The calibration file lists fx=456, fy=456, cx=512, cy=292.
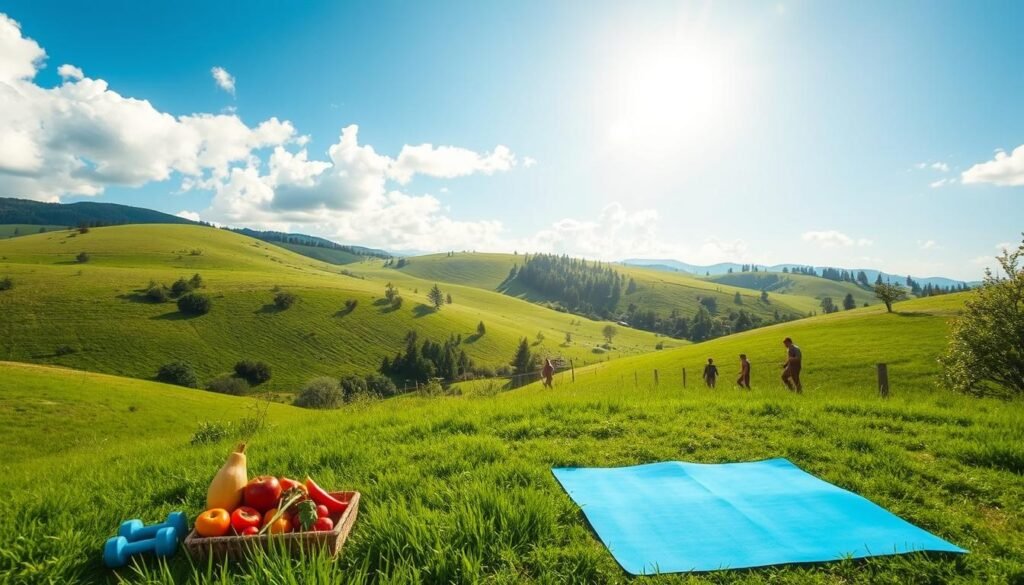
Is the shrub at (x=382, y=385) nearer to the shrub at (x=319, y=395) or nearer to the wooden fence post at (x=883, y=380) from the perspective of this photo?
the shrub at (x=319, y=395)

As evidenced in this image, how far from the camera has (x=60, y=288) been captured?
314 ft

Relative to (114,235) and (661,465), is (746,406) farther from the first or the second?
(114,235)

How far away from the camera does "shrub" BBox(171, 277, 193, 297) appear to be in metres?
105

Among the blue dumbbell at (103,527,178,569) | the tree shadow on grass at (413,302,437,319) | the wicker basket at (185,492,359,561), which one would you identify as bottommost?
the tree shadow on grass at (413,302,437,319)

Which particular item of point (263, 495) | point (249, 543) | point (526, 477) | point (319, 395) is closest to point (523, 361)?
point (319, 395)

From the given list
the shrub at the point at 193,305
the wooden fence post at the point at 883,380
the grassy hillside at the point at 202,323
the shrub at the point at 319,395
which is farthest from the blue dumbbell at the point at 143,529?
the shrub at the point at 193,305

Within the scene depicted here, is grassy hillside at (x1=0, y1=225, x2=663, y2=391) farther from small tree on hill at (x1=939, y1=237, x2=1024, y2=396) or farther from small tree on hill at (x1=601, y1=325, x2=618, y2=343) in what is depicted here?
small tree on hill at (x1=939, y1=237, x2=1024, y2=396)

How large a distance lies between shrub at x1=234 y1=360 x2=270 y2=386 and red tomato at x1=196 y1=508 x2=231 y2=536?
305ft

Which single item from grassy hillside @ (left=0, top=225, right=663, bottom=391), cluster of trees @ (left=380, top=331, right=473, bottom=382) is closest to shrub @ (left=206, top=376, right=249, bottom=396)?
grassy hillside @ (left=0, top=225, right=663, bottom=391)

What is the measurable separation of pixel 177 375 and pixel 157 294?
111ft

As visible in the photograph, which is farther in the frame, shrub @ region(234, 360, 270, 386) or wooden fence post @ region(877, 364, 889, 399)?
shrub @ region(234, 360, 270, 386)

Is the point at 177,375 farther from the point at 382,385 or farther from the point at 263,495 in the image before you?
the point at 263,495

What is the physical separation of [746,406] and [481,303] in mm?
187979

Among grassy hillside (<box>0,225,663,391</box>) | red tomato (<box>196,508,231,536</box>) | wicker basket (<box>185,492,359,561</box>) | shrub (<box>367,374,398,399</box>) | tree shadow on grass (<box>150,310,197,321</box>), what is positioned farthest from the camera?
tree shadow on grass (<box>150,310,197,321</box>)
